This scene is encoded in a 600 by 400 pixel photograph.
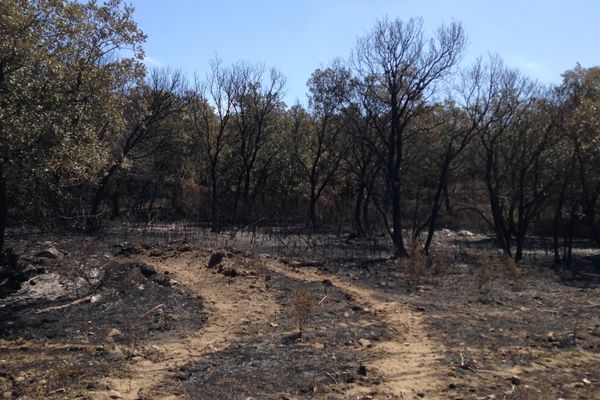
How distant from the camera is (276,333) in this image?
9.54 metres

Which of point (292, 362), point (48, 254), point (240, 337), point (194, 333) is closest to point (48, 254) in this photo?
point (48, 254)

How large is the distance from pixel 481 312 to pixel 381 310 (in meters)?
2.12

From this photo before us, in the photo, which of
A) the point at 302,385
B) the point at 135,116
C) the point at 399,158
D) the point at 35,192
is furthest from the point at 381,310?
the point at 135,116

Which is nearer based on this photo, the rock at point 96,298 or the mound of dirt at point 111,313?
the mound of dirt at point 111,313

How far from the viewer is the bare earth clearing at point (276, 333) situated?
6.98 metres

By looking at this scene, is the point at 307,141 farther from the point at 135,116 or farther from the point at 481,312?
the point at 481,312

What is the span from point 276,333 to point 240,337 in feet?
1.96

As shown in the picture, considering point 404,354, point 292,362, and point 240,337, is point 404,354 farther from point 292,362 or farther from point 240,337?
point 240,337

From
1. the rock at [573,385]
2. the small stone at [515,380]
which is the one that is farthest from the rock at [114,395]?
the rock at [573,385]

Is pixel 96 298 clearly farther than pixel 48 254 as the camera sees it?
No

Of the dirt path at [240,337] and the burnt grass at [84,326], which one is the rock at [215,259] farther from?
the burnt grass at [84,326]

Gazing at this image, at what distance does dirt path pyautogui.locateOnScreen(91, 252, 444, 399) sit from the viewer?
6.82 metres

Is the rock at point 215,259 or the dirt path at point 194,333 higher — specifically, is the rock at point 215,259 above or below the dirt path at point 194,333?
above

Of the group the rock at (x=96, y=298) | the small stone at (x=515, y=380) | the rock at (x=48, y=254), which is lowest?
the small stone at (x=515, y=380)
